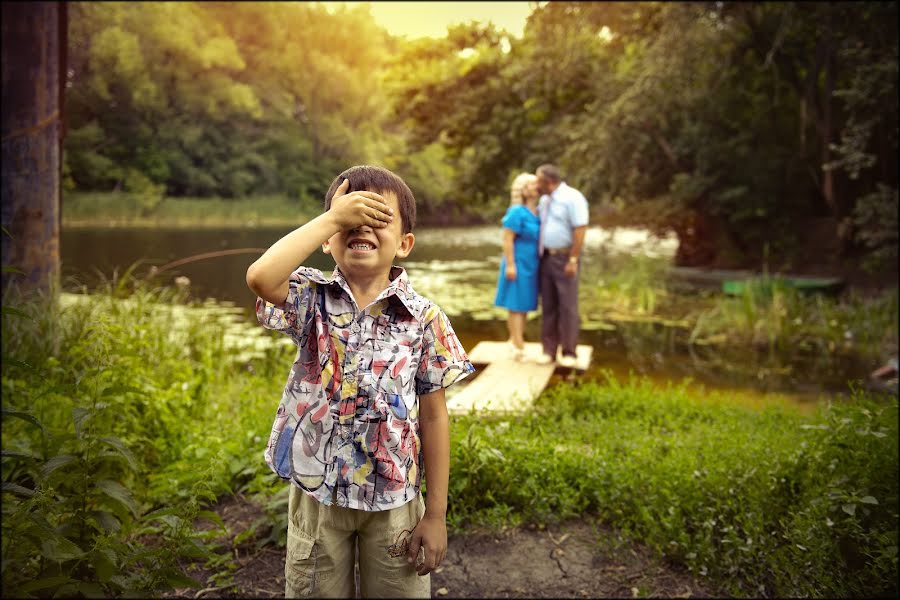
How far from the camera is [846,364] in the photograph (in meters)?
7.84

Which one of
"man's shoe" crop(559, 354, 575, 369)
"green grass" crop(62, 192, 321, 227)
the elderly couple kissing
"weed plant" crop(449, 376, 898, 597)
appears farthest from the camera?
"green grass" crop(62, 192, 321, 227)

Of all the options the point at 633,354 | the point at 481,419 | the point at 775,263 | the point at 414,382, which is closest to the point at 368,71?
the point at 775,263

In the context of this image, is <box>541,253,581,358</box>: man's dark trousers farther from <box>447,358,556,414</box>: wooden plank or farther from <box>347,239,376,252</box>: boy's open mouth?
<box>347,239,376,252</box>: boy's open mouth

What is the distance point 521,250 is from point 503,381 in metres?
1.24

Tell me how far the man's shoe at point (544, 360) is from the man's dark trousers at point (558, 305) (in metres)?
0.04

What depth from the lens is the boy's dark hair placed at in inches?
59.5

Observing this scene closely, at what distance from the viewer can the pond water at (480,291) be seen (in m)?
7.21

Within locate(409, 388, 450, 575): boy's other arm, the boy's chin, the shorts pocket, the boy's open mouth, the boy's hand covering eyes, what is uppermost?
the boy's hand covering eyes

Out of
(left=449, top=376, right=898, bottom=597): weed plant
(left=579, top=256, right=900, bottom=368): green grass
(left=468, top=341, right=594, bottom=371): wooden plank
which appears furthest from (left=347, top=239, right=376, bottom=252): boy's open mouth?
(left=579, top=256, right=900, bottom=368): green grass

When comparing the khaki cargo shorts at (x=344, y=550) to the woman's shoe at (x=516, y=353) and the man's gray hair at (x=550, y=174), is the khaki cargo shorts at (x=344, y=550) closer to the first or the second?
the man's gray hair at (x=550, y=174)

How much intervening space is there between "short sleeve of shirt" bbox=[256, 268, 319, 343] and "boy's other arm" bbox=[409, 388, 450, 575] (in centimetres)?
32

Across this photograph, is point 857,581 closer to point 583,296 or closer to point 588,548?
point 588,548

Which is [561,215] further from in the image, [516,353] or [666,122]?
[666,122]

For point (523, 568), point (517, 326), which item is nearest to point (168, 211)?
point (517, 326)
